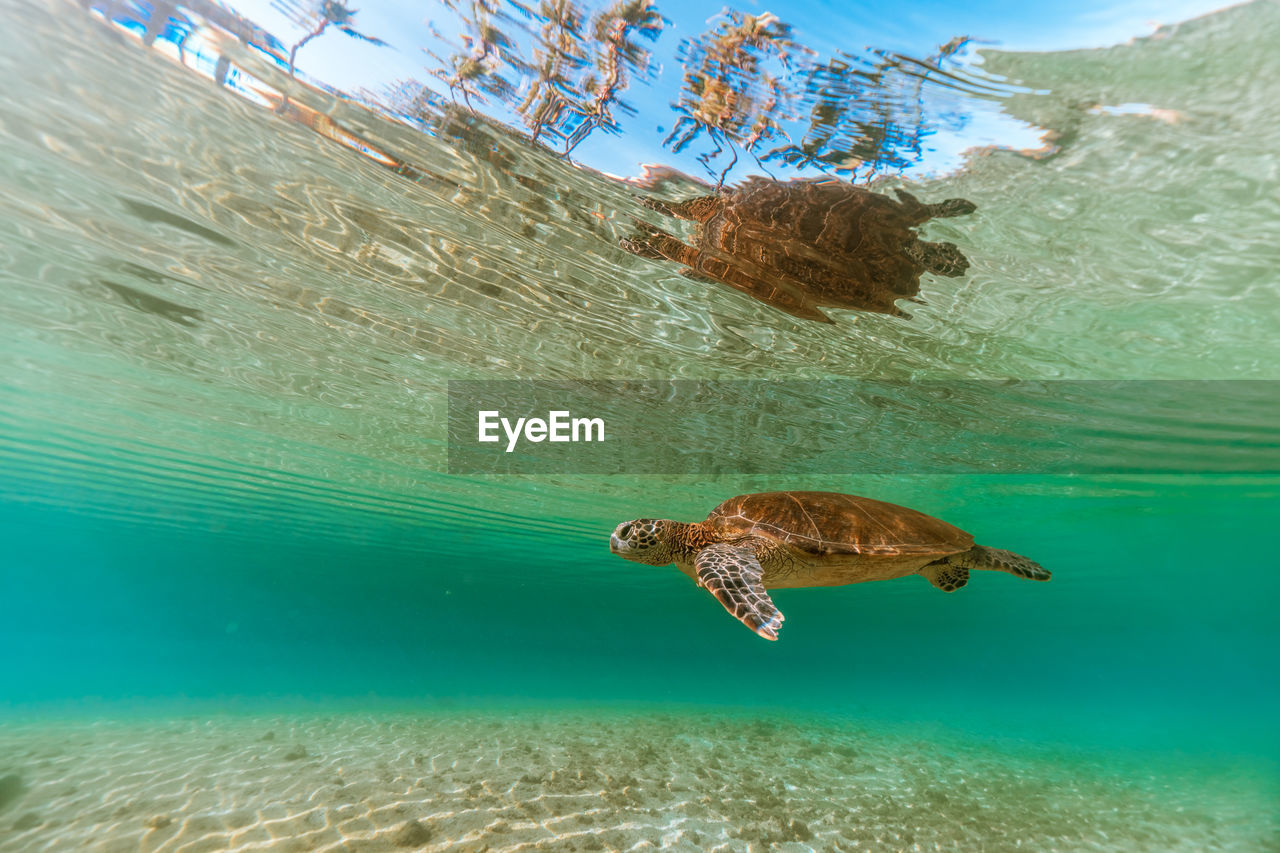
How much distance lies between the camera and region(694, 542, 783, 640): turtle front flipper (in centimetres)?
427

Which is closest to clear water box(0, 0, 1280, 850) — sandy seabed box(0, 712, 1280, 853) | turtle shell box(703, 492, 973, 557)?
sandy seabed box(0, 712, 1280, 853)

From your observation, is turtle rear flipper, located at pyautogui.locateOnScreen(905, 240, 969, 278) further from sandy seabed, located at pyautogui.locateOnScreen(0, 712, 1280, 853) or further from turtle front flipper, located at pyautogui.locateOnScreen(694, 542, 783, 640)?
sandy seabed, located at pyautogui.locateOnScreen(0, 712, 1280, 853)

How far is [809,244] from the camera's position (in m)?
6.15

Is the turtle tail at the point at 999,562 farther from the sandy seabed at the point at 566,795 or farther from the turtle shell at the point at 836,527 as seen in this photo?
the sandy seabed at the point at 566,795

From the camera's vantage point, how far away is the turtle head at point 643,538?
643 cm

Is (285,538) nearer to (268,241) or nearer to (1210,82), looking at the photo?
(268,241)

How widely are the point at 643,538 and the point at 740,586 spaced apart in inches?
65.5

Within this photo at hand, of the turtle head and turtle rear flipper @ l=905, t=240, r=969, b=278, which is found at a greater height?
turtle rear flipper @ l=905, t=240, r=969, b=278

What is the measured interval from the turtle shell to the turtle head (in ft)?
2.50

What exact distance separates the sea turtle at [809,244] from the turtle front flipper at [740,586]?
3524mm

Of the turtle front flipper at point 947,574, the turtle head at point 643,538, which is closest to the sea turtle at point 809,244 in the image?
the turtle head at point 643,538

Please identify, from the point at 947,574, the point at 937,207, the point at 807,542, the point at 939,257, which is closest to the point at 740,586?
the point at 807,542

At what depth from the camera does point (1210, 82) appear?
395 cm

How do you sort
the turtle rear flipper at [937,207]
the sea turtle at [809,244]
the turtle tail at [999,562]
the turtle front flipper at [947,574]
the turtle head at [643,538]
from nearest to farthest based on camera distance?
the turtle rear flipper at [937,207] < the sea turtle at [809,244] < the turtle head at [643,538] < the turtle tail at [999,562] < the turtle front flipper at [947,574]
